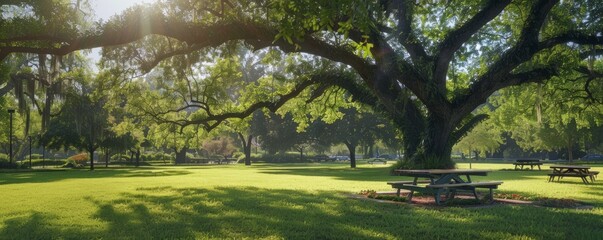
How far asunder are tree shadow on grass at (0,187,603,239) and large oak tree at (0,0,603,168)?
4.09m

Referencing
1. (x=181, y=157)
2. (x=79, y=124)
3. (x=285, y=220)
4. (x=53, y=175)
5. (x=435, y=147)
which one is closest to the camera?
(x=285, y=220)

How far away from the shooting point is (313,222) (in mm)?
8320

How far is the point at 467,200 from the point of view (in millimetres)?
11688

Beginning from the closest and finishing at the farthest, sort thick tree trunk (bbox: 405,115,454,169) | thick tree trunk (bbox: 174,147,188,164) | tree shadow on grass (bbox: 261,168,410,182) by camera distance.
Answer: thick tree trunk (bbox: 405,115,454,169) < tree shadow on grass (bbox: 261,168,410,182) < thick tree trunk (bbox: 174,147,188,164)

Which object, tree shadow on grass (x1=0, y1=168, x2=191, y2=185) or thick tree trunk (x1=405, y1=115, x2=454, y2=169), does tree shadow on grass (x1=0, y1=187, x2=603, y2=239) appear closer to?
thick tree trunk (x1=405, y1=115, x2=454, y2=169)

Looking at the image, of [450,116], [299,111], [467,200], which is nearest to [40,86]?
[299,111]

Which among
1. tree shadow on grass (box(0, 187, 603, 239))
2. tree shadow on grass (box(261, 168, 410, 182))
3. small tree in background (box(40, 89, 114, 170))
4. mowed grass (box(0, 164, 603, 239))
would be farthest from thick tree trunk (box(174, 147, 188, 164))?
tree shadow on grass (box(0, 187, 603, 239))

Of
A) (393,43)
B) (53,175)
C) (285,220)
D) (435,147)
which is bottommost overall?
(53,175)

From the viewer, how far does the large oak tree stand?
13.6 metres

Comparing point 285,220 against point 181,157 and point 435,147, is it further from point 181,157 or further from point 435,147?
point 181,157

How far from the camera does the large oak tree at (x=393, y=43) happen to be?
13.6 meters

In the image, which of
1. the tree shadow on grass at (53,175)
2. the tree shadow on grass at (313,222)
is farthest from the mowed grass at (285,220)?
the tree shadow on grass at (53,175)

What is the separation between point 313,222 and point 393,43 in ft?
38.7

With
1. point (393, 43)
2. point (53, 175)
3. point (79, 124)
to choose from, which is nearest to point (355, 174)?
point (393, 43)
